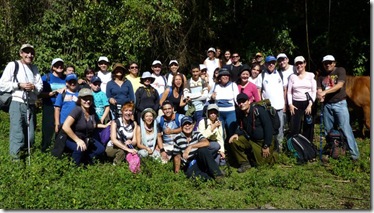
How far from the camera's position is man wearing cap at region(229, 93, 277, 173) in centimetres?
692

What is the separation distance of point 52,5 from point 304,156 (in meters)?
9.30

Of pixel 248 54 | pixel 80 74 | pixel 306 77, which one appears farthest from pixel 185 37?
pixel 306 77

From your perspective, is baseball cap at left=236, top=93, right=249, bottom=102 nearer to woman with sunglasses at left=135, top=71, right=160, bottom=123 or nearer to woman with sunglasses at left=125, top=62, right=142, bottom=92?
woman with sunglasses at left=135, top=71, right=160, bottom=123

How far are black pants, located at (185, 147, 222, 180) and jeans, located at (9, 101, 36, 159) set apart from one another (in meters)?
2.45

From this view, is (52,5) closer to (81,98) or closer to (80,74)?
(80,74)

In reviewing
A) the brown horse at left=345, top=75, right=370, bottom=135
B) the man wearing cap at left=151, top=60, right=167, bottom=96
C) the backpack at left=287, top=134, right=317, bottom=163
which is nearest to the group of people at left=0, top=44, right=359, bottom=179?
the backpack at left=287, top=134, right=317, bottom=163

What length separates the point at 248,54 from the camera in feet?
42.8

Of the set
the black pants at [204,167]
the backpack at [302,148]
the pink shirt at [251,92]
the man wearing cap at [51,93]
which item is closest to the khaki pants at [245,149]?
the backpack at [302,148]

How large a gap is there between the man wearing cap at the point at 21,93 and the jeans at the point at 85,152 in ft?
2.19

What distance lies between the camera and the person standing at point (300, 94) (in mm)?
7367

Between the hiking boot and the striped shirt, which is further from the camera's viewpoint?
the hiking boot

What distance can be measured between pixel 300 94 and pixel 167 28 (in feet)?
21.4

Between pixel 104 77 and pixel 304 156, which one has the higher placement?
pixel 104 77

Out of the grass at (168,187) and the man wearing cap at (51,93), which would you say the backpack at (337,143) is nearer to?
the grass at (168,187)
